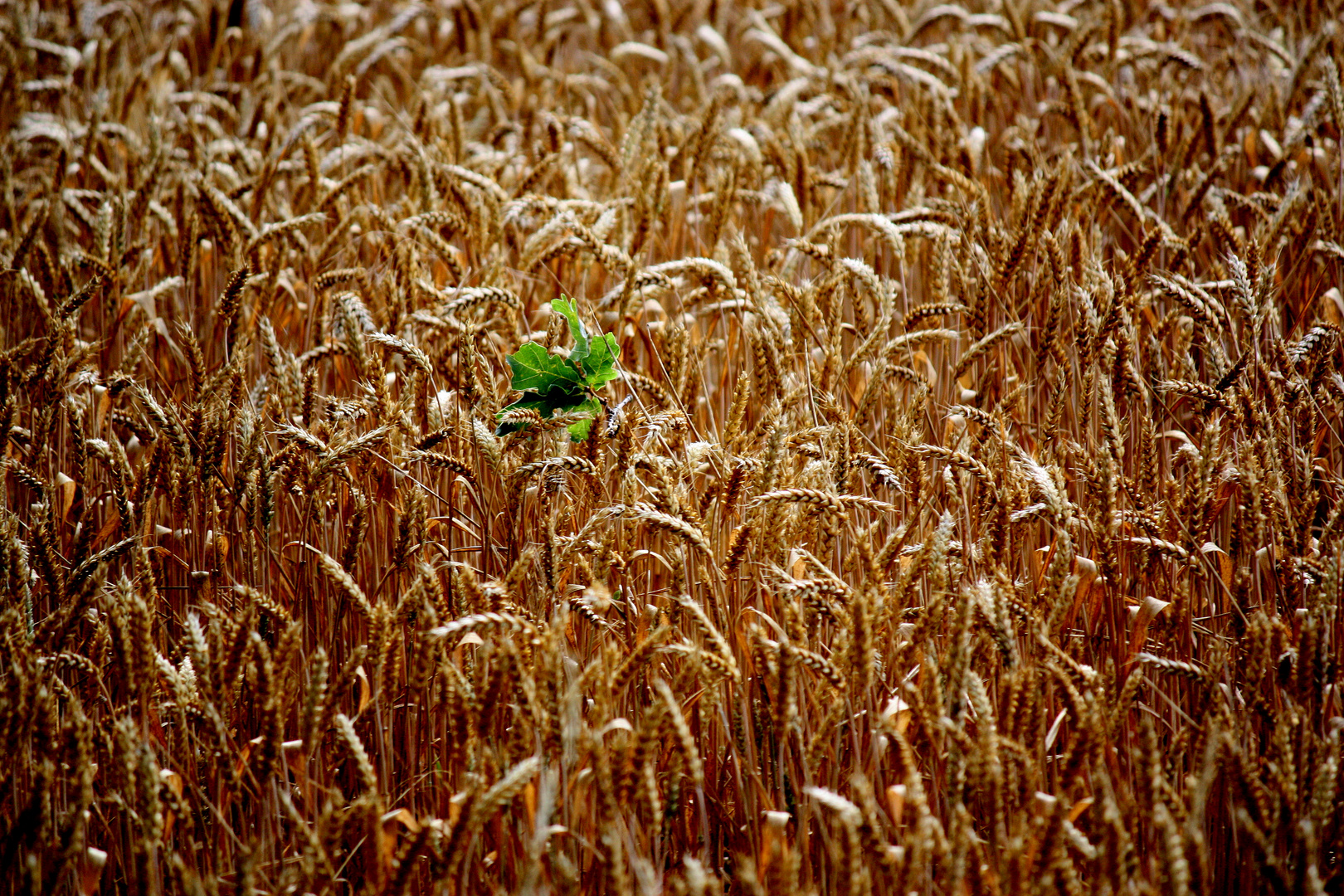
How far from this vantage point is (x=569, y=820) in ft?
3.67

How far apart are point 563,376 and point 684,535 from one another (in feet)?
1.38

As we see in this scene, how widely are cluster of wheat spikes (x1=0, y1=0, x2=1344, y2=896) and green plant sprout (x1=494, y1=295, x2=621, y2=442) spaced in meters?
0.04

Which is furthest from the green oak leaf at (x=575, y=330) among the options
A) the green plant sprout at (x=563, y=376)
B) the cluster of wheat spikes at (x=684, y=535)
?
the cluster of wheat spikes at (x=684, y=535)

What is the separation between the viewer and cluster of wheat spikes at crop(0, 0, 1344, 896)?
102cm

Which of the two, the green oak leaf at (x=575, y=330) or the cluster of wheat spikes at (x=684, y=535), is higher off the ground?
the green oak leaf at (x=575, y=330)

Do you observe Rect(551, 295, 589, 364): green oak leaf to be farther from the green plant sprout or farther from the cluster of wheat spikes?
the cluster of wheat spikes

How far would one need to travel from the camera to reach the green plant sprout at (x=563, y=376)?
4.98 feet

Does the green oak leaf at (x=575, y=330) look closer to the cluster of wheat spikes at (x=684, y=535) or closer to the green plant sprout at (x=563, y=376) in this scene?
the green plant sprout at (x=563, y=376)

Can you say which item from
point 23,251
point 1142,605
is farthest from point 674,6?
point 1142,605

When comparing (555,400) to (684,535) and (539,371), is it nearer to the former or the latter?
(539,371)

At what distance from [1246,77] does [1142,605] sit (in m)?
2.68

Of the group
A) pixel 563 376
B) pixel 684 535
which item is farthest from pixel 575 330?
pixel 684 535

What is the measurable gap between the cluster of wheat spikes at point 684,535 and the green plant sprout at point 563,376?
35mm

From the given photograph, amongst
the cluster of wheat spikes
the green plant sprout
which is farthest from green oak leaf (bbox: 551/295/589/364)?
the cluster of wheat spikes
